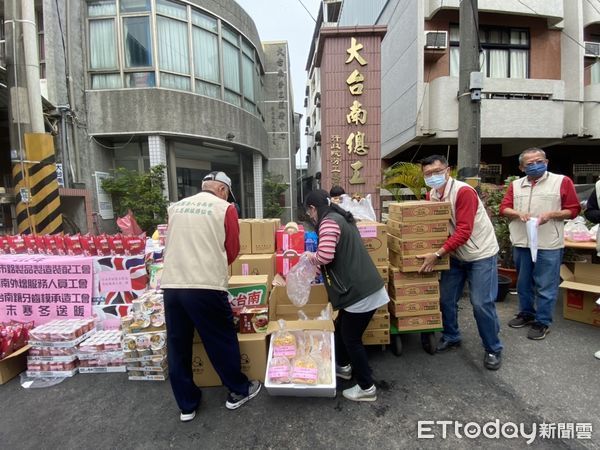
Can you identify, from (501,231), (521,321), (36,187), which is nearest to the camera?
(521,321)

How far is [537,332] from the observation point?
315cm

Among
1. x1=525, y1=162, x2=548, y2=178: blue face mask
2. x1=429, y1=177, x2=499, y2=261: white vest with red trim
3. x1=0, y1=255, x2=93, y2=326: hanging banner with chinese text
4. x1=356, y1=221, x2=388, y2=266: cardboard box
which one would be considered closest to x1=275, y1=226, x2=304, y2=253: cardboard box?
x1=356, y1=221, x2=388, y2=266: cardboard box

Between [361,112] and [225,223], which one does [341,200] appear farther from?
[225,223]

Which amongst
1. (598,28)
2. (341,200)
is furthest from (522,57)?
(341,200)

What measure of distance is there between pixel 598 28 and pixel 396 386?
12.7 metres

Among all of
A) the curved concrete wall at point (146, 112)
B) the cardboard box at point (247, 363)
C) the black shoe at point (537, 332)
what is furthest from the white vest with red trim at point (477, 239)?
the curved concrete wall at point (146, 112)

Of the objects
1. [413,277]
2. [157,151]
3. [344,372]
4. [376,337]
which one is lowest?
[344,372]

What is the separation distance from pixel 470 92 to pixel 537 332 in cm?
309

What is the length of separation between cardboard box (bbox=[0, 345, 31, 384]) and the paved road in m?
0.10

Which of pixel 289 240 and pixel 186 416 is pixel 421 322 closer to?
pixel 289 240

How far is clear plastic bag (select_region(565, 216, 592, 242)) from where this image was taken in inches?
152

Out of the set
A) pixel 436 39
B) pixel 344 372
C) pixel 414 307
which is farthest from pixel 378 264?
pixel 436 39

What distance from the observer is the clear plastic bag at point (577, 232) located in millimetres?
3863
